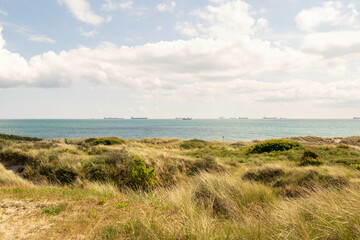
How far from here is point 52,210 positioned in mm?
5902

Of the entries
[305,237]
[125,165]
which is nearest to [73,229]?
[305,237]

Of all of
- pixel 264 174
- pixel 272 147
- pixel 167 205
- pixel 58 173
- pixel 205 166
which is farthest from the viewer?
pixel 272 147

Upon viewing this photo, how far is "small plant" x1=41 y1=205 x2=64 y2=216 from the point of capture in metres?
5.81

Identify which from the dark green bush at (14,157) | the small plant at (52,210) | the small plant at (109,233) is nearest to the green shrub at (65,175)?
the dark green bush at (14,157)

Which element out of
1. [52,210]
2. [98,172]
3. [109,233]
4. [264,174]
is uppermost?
[109,233]

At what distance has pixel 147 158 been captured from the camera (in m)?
15.5

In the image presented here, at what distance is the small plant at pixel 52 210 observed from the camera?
581 cm

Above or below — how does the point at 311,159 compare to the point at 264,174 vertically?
above

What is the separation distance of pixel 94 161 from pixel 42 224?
9.04 meters

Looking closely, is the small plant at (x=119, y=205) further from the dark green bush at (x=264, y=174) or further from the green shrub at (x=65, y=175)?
the dark green bush at (x=264, y=174)

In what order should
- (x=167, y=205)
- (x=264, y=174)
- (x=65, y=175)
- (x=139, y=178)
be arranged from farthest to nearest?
(x=264, y=174) → (x=65, y=175) → (x=139, y=178) → (x=167, y=205)

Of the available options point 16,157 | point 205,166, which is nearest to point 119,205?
point 205,166

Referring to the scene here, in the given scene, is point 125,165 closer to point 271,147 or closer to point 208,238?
point 208,238

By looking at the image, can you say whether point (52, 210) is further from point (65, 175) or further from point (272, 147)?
point (272, 147)
